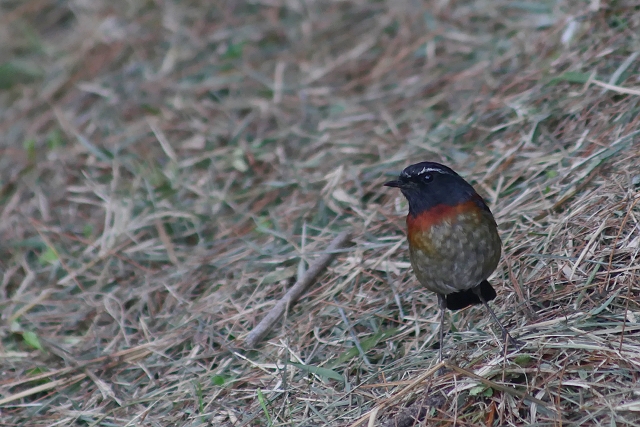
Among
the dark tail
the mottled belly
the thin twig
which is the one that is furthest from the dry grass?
the mottled belly

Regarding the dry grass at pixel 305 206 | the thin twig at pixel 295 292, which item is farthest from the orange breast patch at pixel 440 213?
the thin twig at pixel 295 292

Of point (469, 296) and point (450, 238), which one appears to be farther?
point (469, 296)

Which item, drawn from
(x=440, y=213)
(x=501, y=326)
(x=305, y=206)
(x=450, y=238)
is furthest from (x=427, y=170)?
(x=305, y=206)

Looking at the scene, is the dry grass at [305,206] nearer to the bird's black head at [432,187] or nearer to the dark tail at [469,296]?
the dark tail at [469,296]

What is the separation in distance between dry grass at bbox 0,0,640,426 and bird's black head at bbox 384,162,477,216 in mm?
751

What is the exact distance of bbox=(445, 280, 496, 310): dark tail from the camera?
15.9 ft

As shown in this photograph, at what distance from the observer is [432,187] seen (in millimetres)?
4820

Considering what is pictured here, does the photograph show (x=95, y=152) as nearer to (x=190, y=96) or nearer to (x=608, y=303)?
(x=190, y=96)

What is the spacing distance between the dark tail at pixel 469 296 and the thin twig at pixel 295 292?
1.21 meters

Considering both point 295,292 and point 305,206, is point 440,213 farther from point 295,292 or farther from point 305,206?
point 305,206

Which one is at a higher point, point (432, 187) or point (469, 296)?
point (432, 187)

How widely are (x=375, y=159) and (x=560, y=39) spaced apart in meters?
1.93

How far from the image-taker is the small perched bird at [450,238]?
183 inches

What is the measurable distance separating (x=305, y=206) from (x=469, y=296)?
2.07 meters
